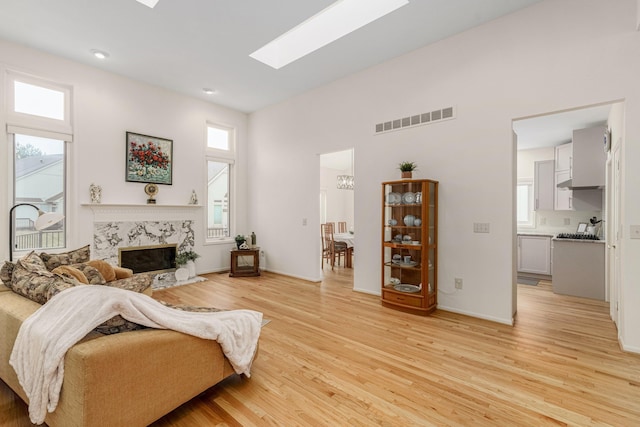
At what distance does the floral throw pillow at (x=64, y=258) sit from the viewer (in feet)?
10.3

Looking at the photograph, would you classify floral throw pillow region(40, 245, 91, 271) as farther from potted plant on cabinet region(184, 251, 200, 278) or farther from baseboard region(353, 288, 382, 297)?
baseboard region(353, 288, 382, 297)

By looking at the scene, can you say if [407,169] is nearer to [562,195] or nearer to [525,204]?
[562,195]

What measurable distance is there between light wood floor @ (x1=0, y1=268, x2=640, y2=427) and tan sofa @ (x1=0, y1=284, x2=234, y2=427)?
0.82 ft

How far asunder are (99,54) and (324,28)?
3185 millimetres

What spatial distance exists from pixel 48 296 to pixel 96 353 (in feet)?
2.49

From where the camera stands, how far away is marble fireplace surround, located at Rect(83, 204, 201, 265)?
4734mm

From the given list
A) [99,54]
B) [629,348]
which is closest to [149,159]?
[99,54]

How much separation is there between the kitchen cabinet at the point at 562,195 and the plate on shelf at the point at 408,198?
3.87m

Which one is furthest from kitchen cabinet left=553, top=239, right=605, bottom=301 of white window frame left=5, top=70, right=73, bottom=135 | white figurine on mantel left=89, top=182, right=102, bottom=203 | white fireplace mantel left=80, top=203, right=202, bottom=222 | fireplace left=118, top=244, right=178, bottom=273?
white window frame left=5, top=70, right=73, bottom=135

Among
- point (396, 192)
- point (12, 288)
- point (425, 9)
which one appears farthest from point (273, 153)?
point (12, 288)

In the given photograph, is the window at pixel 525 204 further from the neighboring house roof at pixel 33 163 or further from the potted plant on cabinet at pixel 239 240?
the neighboring house roof at pixel 33 163

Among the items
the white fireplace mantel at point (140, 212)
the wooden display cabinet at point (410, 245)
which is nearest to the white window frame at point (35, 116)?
the white fireplace mantel at point (140, 212)

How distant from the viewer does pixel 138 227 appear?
5141 mm

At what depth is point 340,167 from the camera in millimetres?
9750
